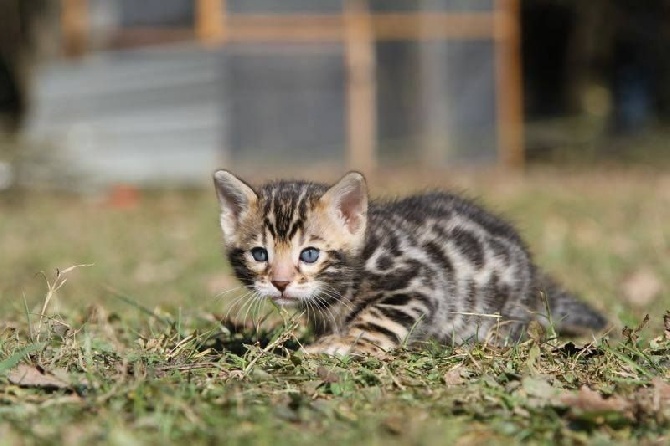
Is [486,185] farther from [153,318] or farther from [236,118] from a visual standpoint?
[153,318]

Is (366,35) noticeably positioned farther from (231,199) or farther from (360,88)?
(231,199)

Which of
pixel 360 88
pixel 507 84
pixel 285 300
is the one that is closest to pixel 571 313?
pixel 285 300

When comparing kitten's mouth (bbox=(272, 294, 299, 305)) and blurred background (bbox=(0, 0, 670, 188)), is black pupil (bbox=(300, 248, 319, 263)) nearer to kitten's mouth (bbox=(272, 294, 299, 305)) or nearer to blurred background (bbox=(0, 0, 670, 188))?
kitten's mouth (bbox=(272, 294, 299, 305))

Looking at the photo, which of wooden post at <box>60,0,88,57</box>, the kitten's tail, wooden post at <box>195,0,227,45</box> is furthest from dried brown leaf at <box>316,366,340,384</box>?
wooden post at <box>60,0,88,57</box>

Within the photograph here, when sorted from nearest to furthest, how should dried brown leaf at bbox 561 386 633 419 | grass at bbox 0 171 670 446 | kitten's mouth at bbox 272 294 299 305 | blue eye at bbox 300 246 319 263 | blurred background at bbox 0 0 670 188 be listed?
grass at bbox 0 171 670 446
dried brown leaf at bbox 561 386 633 419
kitten's mouth at bbox 272 294 299 305
blue eye at bbox 300 246 319 263
blurred background at bbox 0 0 670 188

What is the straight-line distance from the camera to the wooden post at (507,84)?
18.7 metres

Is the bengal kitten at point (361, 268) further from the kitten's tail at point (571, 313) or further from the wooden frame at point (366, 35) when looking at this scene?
the wooden frame at point (366, 35)

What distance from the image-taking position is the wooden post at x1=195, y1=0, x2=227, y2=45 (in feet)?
54.3

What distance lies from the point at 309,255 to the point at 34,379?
4.55 feet

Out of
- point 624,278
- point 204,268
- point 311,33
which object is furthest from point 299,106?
point 624,278

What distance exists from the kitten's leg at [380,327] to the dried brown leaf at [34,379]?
105 centimetres

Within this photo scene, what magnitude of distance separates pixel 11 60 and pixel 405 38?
1999 centimetres

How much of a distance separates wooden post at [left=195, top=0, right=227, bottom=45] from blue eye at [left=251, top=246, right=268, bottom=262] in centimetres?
1191

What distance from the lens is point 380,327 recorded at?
4891 mm
